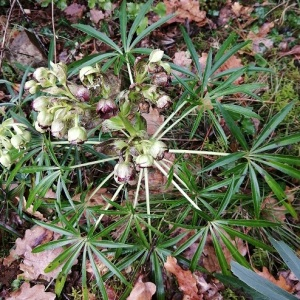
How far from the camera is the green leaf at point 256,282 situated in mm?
1385

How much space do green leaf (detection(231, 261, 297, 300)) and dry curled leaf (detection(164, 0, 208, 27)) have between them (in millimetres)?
1513

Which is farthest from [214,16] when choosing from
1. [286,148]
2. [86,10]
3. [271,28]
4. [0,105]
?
[0,105]

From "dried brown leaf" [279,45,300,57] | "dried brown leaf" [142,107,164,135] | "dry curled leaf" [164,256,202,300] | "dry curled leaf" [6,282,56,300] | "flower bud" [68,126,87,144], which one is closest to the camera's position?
"flower bud" [68,126,87,144]

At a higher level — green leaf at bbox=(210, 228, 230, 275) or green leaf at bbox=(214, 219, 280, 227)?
green leaf at bbox=(214, 219, 280, 227)

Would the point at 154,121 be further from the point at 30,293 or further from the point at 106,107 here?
the point at 30,293

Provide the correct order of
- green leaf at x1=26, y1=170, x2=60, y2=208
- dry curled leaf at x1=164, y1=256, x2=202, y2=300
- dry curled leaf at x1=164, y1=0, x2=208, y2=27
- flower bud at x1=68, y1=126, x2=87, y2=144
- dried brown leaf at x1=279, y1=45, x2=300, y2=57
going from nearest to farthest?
flower bud at x1=68, y1=126, x2=87, y2=144 < green leaf at x1=26, y1=170, x2=60, y2=208 < dry curled leaf at x1=164, y1=256, x2=202, y2=300 < dried brown leaf at x1=279, y1=45, x2=300, y2=57 < dry curled leaf at x1=164, y1=0, x2=208, y2=27

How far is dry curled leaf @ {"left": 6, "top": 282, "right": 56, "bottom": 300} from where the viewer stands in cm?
189

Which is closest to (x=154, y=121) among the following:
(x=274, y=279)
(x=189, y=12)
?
(x=189, y=12)

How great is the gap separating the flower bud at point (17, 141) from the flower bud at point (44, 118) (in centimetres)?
16

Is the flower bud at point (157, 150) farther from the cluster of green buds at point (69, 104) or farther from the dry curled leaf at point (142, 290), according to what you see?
the dry curled leaf at point (142, 290)

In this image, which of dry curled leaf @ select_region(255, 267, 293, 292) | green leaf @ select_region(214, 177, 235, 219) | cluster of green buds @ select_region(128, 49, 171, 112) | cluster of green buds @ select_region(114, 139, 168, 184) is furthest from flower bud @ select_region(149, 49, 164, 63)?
dry curled leaf @ select_region(255, 267, 293, 292)

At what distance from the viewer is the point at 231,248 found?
151 centimetres

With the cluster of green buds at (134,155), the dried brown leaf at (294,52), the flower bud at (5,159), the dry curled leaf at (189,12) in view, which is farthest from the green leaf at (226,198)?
the dry curled leaf at (189,12)

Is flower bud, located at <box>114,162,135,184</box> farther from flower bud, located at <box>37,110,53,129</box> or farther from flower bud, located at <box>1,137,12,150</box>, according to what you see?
flower bud, located at <box>1,137,12,150</box>
